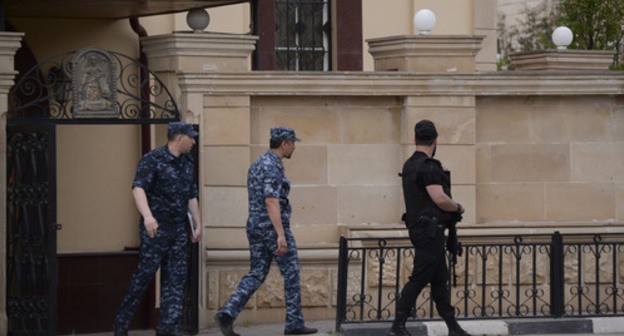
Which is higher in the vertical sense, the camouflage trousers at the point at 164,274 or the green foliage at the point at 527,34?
the green foliage at the point at 527,34

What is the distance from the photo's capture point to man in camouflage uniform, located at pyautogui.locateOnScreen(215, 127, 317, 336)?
14.5 meters

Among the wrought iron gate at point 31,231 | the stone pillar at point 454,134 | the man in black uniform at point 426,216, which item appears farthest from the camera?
the stone pillar at point 454,134

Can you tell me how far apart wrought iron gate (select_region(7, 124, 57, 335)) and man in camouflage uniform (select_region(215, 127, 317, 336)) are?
1.57m

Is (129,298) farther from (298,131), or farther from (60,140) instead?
(60,140)

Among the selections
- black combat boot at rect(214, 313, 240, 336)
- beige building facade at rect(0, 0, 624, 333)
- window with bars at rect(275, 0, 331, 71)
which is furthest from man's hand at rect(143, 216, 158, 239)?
window with bars at rect(275, 0, 331, 71)

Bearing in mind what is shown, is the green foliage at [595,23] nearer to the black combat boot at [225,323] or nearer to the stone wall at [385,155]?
the stone wall at [385,155]

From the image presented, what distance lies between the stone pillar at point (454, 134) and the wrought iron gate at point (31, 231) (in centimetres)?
344

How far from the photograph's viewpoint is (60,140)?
17984mm

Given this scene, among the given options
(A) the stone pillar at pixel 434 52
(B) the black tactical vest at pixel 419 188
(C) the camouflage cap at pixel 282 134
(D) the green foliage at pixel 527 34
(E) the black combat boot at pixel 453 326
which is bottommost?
(E) the black combat boot at pixel 453 326

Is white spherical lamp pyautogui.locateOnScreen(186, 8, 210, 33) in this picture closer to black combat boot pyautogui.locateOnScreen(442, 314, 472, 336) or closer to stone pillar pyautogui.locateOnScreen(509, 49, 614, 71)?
black combat boot pyautogui.locateOnScreen(442, 314, 472, 336)

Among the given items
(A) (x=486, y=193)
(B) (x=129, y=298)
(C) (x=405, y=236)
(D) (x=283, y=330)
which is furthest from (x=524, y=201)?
(B) (x=129, y=298)

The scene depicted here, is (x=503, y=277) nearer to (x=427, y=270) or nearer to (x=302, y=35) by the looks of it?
(x=427, y=270)

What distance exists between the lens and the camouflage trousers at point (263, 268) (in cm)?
1452

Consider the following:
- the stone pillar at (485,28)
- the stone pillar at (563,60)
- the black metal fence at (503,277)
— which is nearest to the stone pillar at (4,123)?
the black metal fence at (503,277)
